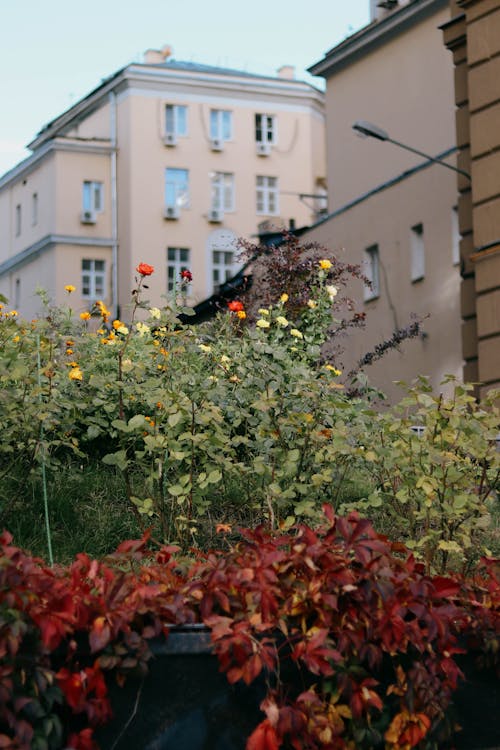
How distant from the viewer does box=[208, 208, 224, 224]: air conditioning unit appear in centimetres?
4934

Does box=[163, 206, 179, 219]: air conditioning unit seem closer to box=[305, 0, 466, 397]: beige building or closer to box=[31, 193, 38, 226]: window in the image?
box=[31, 193, 38, 226]: window

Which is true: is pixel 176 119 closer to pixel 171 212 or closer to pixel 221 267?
pixel 171 212

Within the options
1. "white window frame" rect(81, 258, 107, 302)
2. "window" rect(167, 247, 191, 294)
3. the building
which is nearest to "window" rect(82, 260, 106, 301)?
"white window frame" rect(81, 258, 107, 302)

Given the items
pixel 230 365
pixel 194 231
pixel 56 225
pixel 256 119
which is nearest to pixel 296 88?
pixel 256 119

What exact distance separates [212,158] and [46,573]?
1840 inches

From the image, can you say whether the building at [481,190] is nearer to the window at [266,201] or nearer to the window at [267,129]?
the window at [266,201]

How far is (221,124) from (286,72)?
155 inches

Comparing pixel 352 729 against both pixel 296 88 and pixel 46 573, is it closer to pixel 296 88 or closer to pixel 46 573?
pixel 46 573

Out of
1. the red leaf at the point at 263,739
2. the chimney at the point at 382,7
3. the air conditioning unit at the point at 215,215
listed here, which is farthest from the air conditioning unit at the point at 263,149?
the red leaf at the point at 263,739

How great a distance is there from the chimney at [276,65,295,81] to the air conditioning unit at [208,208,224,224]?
6395 mm

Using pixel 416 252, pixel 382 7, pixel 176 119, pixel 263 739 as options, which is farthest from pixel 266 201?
pixel 263 739

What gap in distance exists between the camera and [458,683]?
4.14m

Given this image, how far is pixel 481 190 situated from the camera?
12461mm

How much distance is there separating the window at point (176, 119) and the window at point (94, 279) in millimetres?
5805
